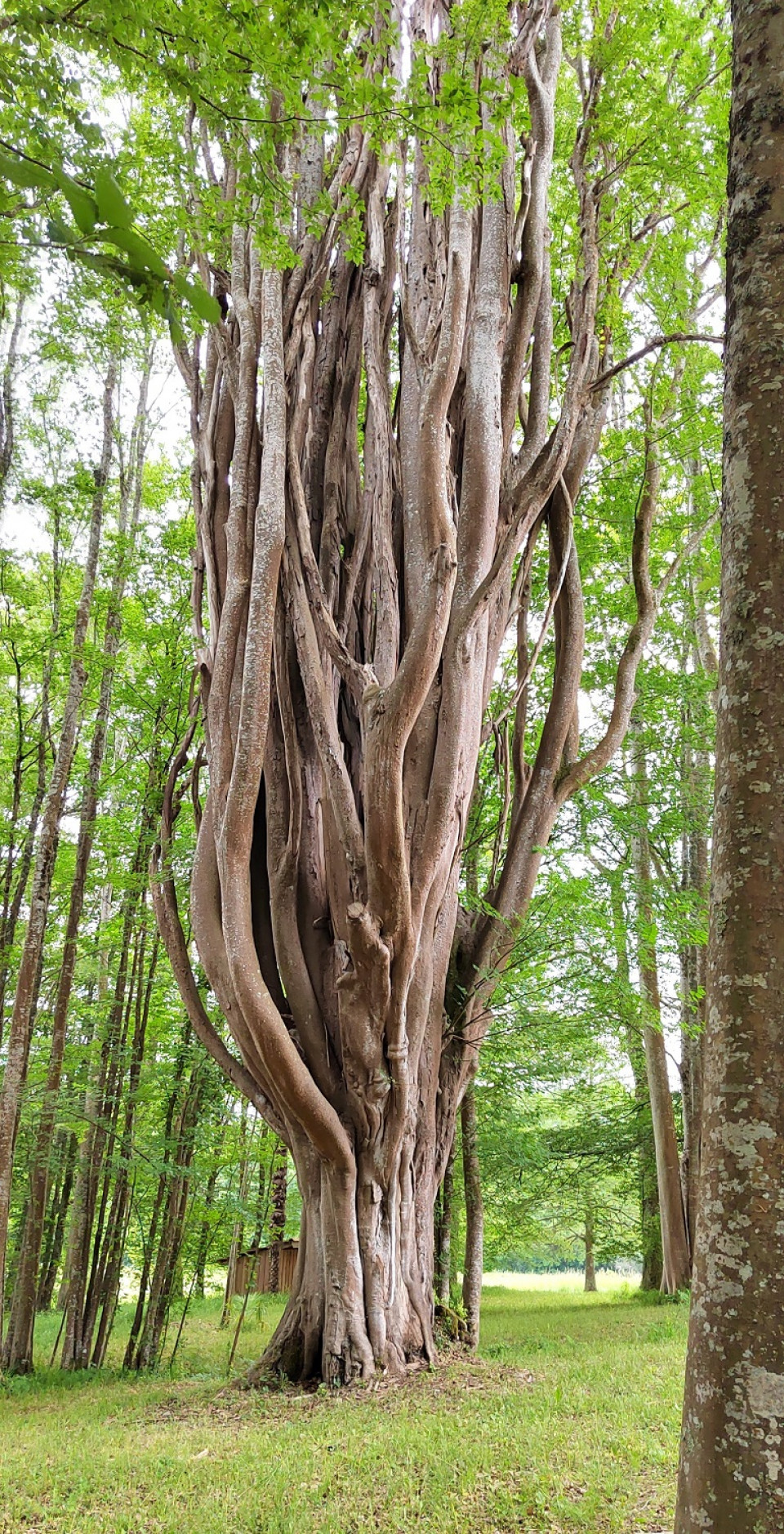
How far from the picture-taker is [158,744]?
9.33 m

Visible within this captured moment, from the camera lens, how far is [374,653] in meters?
6.47

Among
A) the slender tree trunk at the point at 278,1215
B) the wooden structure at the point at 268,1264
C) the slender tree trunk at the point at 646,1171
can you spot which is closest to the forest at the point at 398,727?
the slender tree trunk at the point at 278,1215

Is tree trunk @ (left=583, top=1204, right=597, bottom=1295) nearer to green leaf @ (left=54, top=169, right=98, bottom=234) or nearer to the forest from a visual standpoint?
the forest

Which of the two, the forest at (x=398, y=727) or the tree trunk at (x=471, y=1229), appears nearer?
the forest at (x=398, y=727)

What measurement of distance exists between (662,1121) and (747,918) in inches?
432

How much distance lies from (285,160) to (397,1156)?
297 inches

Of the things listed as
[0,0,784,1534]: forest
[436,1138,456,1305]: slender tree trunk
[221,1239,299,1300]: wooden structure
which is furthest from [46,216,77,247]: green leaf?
[221,1239,299,1300]: wooden structure

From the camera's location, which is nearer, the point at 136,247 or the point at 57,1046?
the point at 136,247

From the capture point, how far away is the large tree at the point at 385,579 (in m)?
5.55

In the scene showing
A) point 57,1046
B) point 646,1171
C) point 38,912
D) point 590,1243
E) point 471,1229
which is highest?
point 38,912

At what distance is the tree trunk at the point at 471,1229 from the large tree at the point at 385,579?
5.19ft

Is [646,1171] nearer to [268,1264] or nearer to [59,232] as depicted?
[268,1264]

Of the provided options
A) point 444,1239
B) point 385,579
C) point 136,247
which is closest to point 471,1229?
point 444,1239

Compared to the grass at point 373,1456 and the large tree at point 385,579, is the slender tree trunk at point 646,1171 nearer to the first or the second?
the large tree at point 385,579
